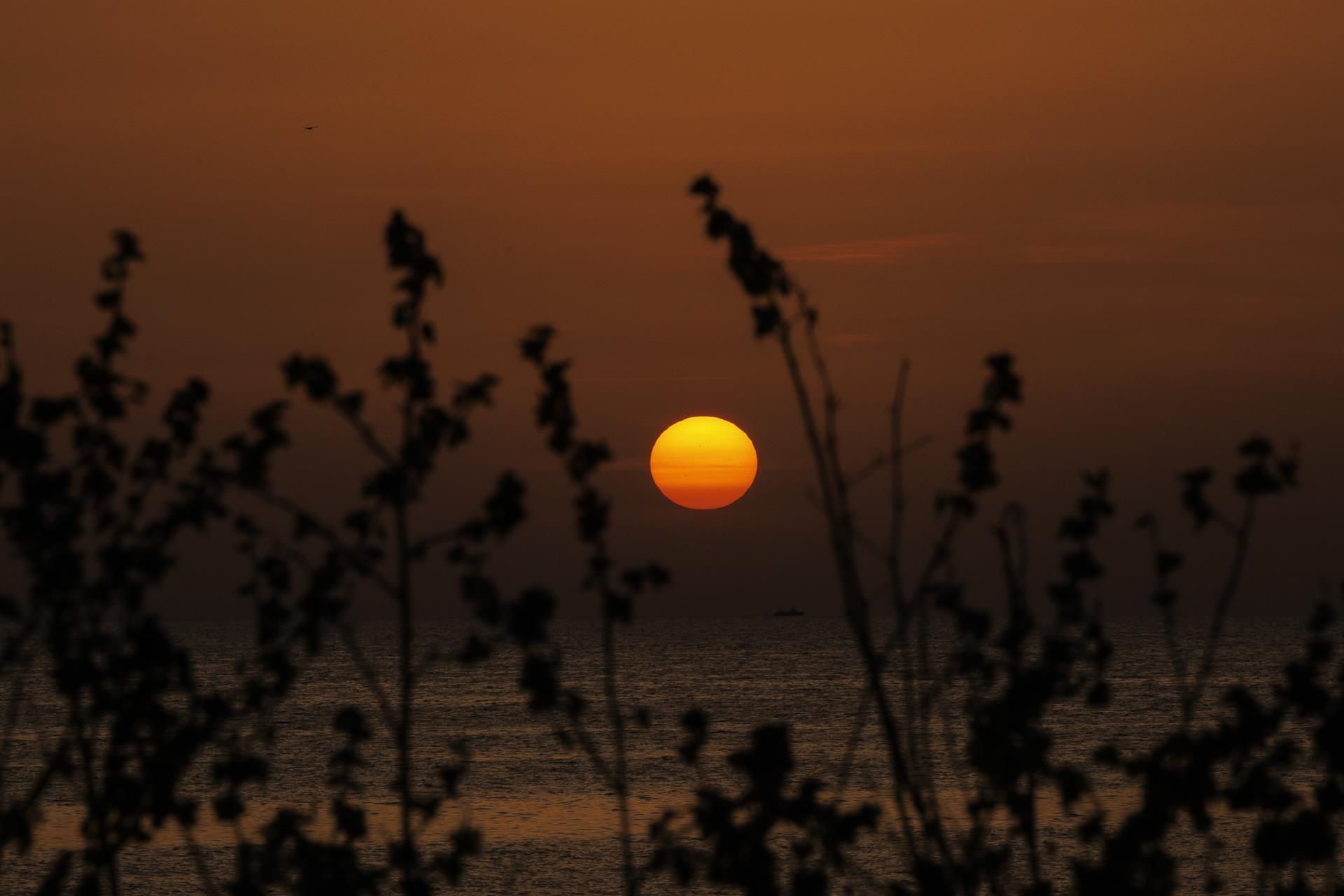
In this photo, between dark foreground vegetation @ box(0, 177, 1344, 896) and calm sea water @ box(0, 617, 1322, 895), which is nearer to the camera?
dark foreground vegetation @ box(0, 177, 1344, 896)

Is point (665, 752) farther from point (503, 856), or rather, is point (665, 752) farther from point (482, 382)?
point (482, 382)

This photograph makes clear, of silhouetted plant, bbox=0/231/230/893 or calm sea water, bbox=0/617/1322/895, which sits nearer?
silhouetted plant, bbox=0/231/230/893

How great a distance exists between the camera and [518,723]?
8369 cm

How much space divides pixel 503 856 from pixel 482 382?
36.3 metres

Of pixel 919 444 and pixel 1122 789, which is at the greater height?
pixel 919 444

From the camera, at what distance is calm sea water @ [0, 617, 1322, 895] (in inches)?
1508

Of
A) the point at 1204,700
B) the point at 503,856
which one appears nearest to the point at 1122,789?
the point at 503,856

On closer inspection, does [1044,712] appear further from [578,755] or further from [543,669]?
[578,755]

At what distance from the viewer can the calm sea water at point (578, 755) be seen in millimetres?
38312

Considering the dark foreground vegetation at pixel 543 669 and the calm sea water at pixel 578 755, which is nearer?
the dark foreground vegetation at pixel 543 669

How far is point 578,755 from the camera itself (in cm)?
6794

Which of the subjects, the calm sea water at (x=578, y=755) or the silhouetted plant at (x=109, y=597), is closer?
the silhouetted plant at (x=109, y=597)

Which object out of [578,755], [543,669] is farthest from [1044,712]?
[578,755]

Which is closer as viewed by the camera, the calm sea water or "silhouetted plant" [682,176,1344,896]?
"silhouetted plant" [682,176,1344,896]
